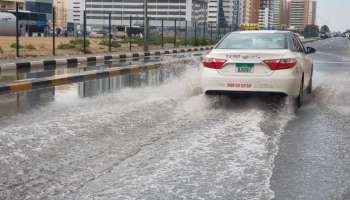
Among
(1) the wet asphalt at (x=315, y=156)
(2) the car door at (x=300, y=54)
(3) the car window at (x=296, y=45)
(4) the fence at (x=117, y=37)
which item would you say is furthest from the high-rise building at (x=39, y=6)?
(1) the wet asphalt at (x=315, y=156)

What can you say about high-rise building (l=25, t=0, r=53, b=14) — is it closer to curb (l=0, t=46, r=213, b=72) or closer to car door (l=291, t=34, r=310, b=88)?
curb (l=0, t=46, r=213, b=72)

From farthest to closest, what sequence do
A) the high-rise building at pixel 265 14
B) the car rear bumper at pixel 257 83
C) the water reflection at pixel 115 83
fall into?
the high-rise building at pixel 265 14
the water reflection at pixel 115 83
the car rear bumper at pixel 257 83

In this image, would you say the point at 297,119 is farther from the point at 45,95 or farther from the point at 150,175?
the point at 45,95

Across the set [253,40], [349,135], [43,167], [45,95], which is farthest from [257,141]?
[45,95]

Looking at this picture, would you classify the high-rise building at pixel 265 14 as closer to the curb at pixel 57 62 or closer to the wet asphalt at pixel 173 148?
the curb at pixel 57 62

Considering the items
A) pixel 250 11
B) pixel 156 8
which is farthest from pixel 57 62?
pixel 250 11

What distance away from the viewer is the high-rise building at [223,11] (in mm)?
107438

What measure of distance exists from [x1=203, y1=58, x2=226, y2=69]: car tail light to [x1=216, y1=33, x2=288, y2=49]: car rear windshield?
592mm

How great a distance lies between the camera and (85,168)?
4.81 m

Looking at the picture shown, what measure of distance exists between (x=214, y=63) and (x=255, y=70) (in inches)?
27.6

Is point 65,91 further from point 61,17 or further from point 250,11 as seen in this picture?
point 250,11

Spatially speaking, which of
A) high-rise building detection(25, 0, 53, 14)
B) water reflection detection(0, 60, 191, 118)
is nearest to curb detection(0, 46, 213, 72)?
water reflection detection(0, 60, 191, 118)

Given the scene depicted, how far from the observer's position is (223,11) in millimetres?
112125

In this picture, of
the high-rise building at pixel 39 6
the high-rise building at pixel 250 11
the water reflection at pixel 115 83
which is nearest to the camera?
the water reflection at pixel 115 83
